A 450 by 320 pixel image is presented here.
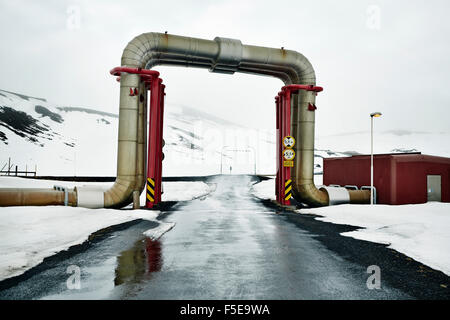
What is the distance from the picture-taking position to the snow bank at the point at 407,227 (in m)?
7.07

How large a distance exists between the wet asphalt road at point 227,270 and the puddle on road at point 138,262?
0.6 inches

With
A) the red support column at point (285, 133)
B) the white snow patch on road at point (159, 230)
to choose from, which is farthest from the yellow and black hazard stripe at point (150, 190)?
the red support column at point (285, 133)

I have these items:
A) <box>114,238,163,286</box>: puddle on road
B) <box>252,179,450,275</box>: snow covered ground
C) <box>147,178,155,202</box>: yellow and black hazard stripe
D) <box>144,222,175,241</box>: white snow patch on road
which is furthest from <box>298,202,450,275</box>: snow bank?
<box>147,178,155,202</box>: yellow and black hazard stripe

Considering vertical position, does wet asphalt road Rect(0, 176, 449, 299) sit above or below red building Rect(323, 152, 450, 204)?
below

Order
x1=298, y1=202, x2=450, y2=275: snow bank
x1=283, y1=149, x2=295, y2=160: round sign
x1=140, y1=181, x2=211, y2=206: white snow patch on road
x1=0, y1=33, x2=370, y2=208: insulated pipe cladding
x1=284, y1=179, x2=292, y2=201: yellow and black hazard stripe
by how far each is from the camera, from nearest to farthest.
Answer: x1=298, y1=202, x2=450, y2=275: snow bank → x1=0, y1=33, x2=370, y2=208: insulated pipe cladding → x1=283, y1=149, x2=295, y2=160: round sign → x1=284, y1=179, x2=292, y2=201: yellow and black hazard stripe → x1=140, y1=181, x2=211, y2=206: white snow patch on road

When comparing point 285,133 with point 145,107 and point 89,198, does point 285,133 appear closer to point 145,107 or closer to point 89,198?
point 145,107

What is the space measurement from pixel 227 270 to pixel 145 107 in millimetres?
12774

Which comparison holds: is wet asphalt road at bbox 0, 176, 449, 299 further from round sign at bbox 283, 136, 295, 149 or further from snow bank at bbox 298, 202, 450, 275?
round sign at bbox 283, 136, 295, 149

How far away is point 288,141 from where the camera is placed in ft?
56.7

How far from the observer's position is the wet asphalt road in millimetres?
4535

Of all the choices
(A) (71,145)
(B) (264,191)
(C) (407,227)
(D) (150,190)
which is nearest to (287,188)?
(D) (150,190)

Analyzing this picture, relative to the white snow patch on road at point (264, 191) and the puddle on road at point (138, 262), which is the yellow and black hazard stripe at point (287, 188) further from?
the puddle on road at point (138, 262)

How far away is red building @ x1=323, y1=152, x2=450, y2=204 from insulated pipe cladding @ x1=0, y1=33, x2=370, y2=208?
1230 mm
